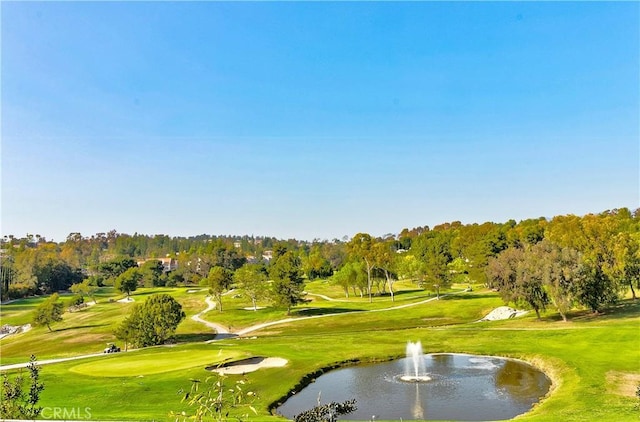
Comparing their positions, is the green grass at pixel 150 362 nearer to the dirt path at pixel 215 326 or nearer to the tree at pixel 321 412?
the dirt path at pixel 215 326

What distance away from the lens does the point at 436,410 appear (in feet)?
90.4

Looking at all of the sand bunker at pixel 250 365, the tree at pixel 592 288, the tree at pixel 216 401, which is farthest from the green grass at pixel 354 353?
the tree at pixel 216 401

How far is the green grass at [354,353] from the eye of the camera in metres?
28.1

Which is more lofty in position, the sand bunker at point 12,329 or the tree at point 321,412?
the tree at point 321,412

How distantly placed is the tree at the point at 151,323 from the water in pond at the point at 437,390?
28.4 meters

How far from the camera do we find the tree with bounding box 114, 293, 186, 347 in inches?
2253

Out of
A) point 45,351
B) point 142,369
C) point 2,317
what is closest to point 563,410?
point 142,369

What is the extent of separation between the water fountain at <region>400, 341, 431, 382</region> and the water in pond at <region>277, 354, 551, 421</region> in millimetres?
456

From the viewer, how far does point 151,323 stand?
58.2 meters

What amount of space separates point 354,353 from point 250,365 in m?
9.56

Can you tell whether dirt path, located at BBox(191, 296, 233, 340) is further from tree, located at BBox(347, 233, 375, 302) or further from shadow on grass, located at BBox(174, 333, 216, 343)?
tree, located at BBox(347, 233, 375, 302)

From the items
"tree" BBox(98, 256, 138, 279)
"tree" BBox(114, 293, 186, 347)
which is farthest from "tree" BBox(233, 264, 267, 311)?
"tree" BBox(98, 256, 138, 279)

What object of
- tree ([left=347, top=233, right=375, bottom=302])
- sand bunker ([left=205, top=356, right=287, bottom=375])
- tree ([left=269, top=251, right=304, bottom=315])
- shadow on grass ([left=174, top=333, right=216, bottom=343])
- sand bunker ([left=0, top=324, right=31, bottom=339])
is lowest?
sand bunker ([left=0, top=324, right=31, bottom=339])

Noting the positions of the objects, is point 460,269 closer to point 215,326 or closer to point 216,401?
point 215,326
